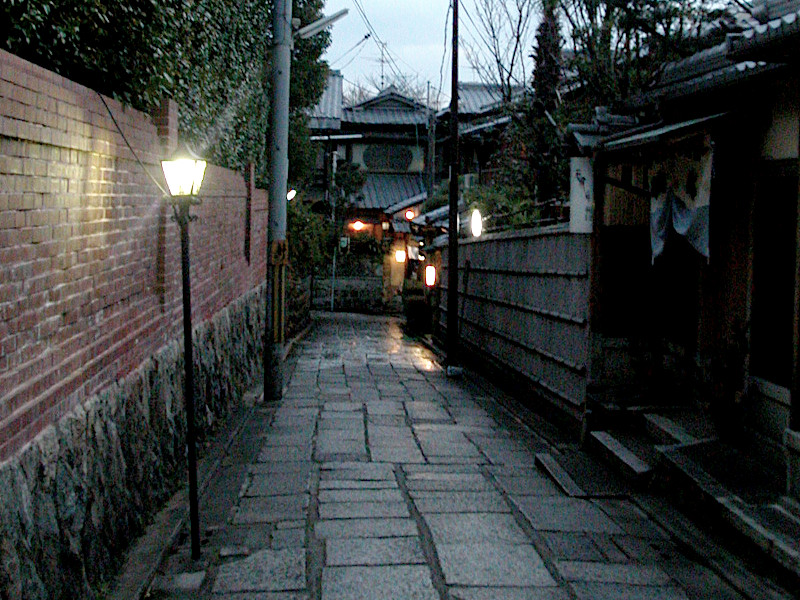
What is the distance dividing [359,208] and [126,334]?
117 feet

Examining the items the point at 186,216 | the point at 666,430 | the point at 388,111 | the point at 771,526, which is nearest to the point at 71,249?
the point at 186,216

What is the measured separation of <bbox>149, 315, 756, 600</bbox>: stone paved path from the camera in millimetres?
6203

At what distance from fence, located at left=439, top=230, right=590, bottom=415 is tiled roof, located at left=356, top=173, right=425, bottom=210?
23.3 m

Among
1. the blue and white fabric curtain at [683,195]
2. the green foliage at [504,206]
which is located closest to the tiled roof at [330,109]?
the green foliage at [504,206]

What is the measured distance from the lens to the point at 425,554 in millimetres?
6777

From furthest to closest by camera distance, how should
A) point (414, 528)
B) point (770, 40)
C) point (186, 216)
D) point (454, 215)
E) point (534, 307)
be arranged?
1. point (454, 215)
2. point (534, 307)
3. point (414, 528)
4. point (186, 216)
5. point (770, 40)

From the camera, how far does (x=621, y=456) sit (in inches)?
367

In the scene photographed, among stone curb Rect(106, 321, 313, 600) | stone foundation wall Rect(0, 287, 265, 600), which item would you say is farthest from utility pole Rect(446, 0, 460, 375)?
stone curb Rect(106, 321, 313, 600)

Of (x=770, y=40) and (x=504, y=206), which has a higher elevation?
(x=770, y=40)

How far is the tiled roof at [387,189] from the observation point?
4247 cm

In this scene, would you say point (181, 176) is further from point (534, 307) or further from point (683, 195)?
point (534, 307)

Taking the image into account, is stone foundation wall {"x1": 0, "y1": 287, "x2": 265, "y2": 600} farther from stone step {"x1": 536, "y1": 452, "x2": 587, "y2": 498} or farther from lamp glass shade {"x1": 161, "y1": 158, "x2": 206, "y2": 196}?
stone step {"x1": 536, "y1": 452, "x2": 587, "y2": 498}

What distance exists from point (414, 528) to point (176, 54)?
535cm

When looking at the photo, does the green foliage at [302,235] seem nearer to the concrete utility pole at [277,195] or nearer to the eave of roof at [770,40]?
the concrete utility pole at [277,195]
